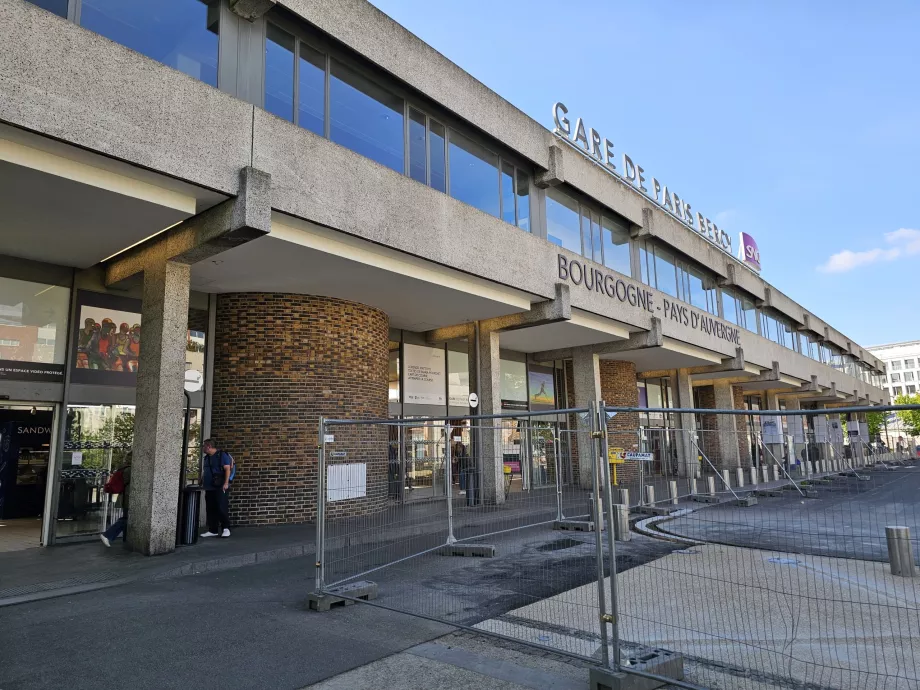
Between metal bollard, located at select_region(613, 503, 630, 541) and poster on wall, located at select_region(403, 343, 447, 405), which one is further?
poster on wall, located at select_region(403, 343, 447, 405)

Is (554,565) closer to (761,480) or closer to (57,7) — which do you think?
(761,480)

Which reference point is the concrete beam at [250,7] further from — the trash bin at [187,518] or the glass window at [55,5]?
the trash bin at [187,518]

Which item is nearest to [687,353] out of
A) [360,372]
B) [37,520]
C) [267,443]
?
[360,372]

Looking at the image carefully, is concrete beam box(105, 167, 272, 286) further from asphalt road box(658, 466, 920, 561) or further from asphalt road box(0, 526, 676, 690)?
asphalt road box(658, 466, 920, 561)

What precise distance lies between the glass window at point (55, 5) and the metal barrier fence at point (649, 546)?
634 cm

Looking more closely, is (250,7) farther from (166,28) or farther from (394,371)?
(394,371)

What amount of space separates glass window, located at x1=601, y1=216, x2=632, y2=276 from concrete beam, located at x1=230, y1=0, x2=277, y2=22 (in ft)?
39.8

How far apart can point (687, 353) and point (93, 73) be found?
21.2 meters

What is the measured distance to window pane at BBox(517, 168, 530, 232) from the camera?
53.4 feet

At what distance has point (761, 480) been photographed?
29.9 feet

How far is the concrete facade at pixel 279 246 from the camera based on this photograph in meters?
7.98

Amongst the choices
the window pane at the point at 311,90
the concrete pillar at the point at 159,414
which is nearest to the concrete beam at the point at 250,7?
the window pane at the point at 311,90

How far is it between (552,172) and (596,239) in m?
3.23

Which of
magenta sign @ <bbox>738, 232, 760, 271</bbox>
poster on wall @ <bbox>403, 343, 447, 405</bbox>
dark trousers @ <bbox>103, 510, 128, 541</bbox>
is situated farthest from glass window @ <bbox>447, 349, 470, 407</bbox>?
magenta sign @ <bbox>738, 232, 760, 271</bbox>
